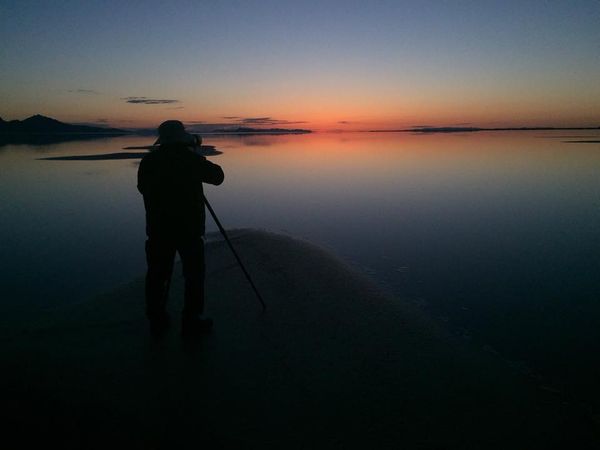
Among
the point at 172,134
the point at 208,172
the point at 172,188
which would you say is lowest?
the point at 172,188

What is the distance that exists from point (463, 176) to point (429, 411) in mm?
21099

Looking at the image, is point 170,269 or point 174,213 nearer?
point 174,213

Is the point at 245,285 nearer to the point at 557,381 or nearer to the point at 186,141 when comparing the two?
the point at 186,141

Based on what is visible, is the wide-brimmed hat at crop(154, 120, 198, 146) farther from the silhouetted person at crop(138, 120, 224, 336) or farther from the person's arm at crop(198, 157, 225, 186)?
the person's arm at crop(198, 157, 225, 186)

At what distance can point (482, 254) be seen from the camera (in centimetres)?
869

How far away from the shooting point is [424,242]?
973 centimetres

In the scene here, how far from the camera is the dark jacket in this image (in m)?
4.38

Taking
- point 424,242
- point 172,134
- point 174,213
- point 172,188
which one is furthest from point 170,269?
point 424,242

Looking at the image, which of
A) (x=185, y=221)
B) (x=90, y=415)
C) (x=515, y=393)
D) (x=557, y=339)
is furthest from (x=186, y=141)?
(x=557, y=339)

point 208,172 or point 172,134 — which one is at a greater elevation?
point 172,134

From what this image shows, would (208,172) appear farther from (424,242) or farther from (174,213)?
(424,242)

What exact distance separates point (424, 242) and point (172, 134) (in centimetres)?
742

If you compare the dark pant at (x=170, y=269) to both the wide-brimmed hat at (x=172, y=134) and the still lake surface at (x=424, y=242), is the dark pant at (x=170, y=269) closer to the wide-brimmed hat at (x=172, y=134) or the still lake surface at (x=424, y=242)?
the wide-brimmed hat at (x=172, y=134)

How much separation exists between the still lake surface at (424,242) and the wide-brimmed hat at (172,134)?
3626 mm
